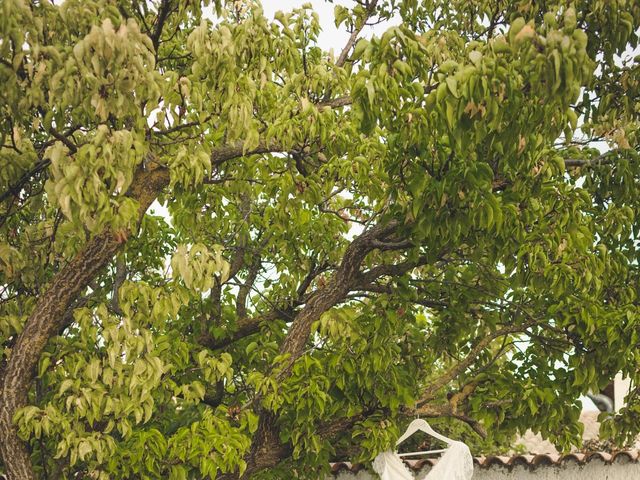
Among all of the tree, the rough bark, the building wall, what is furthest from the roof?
the rough bark

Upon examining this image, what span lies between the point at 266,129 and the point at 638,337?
2993mm

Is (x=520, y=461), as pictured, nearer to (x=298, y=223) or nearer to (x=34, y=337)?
(x=298, y=223)

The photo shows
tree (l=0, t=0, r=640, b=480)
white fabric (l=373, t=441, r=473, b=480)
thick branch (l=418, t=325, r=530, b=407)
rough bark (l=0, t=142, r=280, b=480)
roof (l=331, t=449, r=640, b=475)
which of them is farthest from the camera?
roof (l=331, t=449, r=640, b=475)

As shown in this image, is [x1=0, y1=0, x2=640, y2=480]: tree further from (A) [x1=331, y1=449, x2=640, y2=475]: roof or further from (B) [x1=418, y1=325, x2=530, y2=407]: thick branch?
(A) [x1=331, y1=449, x2=640, y2=475]: roof

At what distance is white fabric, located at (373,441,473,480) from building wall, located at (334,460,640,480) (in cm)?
239

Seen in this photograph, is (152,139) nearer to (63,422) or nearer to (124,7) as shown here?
(124,7)

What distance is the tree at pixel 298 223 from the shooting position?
4812 mm

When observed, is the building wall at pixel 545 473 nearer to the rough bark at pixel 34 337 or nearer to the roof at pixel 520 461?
the roof at pixel 520 461

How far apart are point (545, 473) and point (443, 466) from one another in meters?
2.84

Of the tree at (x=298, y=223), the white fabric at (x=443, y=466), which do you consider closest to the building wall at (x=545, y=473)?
the tree at (x=298, y=223)

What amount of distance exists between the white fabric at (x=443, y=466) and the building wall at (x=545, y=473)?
2.39 metres

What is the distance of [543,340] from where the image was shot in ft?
23.7

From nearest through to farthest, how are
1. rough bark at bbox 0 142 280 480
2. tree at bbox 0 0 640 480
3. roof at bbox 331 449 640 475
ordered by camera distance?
tree at bbox 0 0 640 480 < rough bark at bbox 0 142 280 480 < roof at bbox 331 449 640 475

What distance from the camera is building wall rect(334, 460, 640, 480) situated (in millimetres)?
9266
